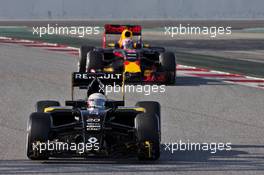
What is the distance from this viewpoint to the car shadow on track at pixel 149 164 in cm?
1120

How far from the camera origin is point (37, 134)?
11.7 metres

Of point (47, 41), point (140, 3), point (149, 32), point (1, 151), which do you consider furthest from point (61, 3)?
point (1, 151)

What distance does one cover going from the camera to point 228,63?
28.8 m

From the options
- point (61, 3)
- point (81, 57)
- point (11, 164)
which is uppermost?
point (61, 3)

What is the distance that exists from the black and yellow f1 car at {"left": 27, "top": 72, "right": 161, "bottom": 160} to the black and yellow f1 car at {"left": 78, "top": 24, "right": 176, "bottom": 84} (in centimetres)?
916

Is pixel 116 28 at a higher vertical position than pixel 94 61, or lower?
higher

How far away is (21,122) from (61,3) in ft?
173

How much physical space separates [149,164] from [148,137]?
36 cm

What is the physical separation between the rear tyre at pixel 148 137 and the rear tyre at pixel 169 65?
985 centimetres

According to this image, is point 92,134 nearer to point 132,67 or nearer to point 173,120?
point 173,120

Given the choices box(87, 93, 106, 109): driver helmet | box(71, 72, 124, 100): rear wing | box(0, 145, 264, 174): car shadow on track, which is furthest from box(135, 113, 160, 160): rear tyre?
box(71, 72, 124, 100): rear wing

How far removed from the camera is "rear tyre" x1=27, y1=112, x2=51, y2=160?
38.2ft

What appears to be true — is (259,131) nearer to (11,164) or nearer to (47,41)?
(11,164)

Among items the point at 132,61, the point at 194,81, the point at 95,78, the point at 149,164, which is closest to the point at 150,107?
the point at 95,78
